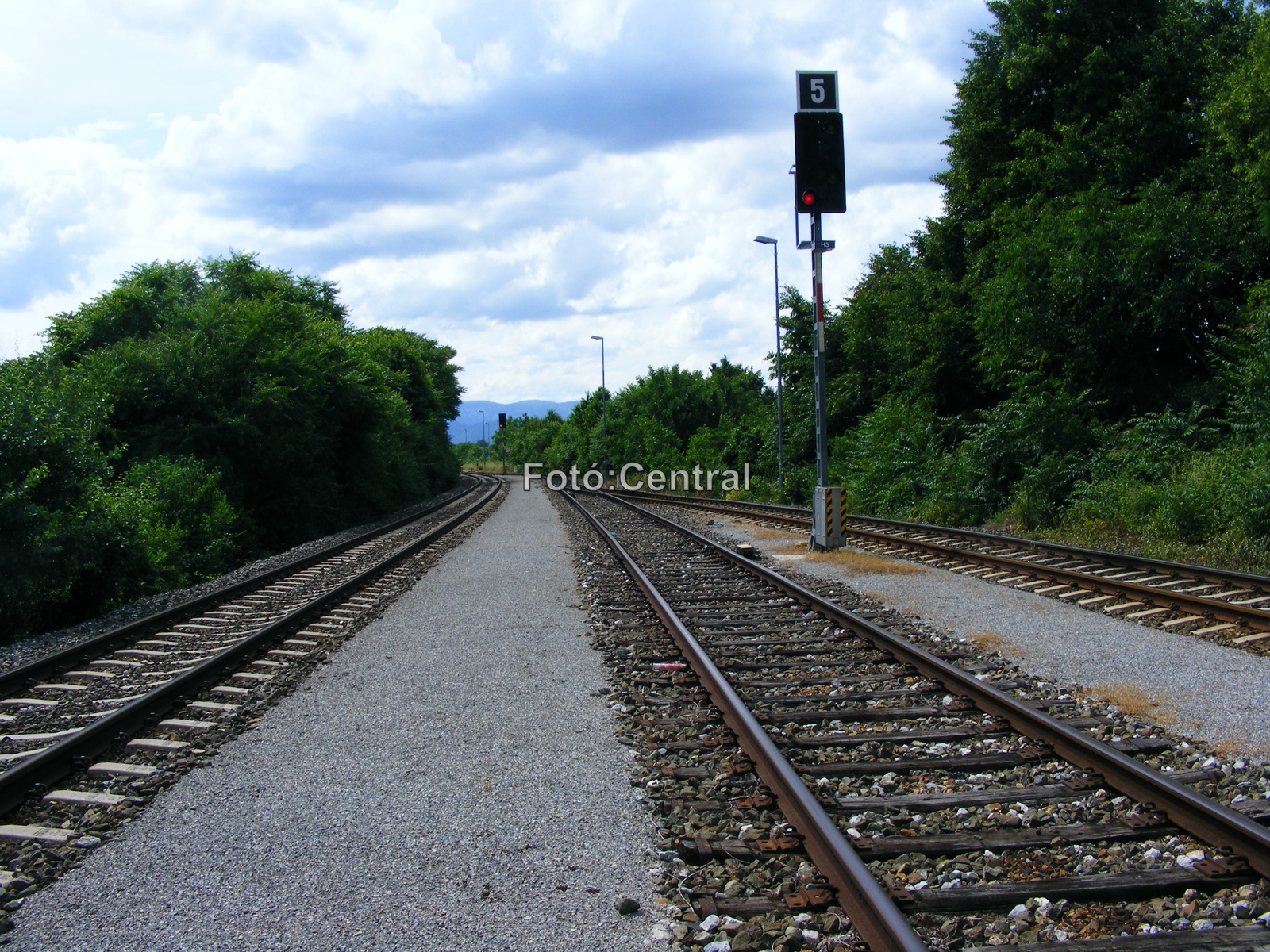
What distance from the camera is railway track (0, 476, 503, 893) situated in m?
4.20

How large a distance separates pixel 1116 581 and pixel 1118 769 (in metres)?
5.91

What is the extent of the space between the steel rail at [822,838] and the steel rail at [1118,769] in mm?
1464

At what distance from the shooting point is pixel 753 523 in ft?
70.0

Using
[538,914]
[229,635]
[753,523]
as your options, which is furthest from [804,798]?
[753,523]

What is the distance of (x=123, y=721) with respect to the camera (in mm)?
5387

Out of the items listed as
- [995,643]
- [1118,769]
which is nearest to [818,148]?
[995,643]

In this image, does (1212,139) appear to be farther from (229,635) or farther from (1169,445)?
(229,635)

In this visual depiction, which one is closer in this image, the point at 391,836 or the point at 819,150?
the point at 391,836

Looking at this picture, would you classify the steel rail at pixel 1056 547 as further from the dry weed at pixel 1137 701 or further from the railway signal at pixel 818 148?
the railway signal at pixel 818 148

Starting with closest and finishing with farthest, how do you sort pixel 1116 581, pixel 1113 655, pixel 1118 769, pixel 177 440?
A: pixel 1118 769
pixel 1113 655
pixel 1116 581
pixel 177 440

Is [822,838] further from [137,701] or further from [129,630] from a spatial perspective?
[129,630]

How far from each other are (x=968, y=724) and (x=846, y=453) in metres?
25.8

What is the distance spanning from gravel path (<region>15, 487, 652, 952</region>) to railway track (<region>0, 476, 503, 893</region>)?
0.25 metres

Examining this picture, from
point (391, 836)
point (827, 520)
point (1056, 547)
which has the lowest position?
point (391, 836)
